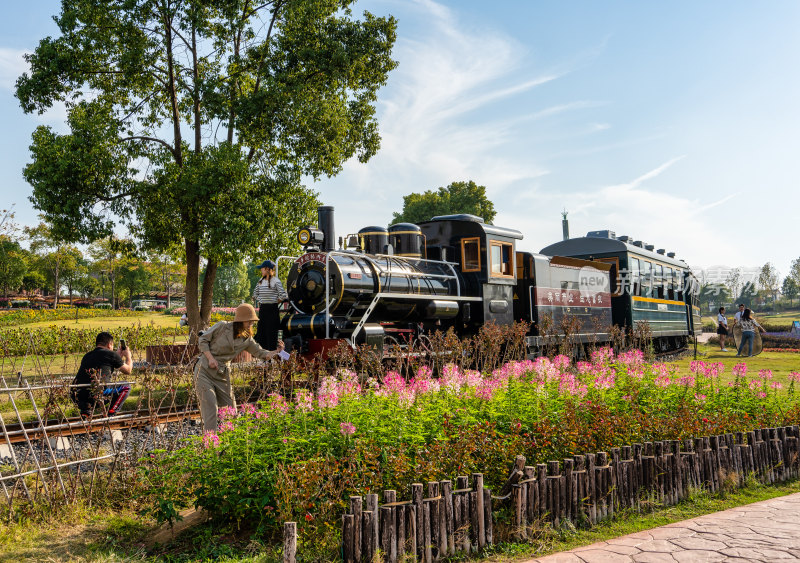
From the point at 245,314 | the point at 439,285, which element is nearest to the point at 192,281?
the point at 439,285

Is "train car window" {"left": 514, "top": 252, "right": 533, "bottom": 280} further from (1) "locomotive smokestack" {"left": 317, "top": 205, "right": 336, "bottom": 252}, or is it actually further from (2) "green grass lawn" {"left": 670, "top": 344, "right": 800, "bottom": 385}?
(1) "locomotive smokestack" {"left": 317, "top": 205, "right": 336, "bottom": 252}

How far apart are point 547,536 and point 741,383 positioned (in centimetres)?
491

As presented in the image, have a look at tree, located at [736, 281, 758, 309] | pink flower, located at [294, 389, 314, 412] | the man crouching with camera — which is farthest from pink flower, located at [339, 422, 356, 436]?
tree, located at [736, 281, 758, 309]

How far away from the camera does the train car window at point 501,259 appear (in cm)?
1388

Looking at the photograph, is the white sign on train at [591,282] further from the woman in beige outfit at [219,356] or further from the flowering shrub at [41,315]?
the flowering shrub at [41,315]

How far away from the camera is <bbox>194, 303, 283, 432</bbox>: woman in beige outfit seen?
7.01 meters

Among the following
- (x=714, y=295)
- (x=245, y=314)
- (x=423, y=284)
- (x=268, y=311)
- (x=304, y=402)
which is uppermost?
(x=714, y=295)

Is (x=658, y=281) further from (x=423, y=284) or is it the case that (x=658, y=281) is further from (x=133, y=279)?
(x=133, y=279)

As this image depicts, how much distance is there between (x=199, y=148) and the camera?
1889 centimetres

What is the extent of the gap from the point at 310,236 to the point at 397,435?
6894 mm

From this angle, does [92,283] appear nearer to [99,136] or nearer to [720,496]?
[99,136]

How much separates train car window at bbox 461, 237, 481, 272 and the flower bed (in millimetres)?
6550

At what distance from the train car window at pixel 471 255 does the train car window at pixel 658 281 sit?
1133 centimetres

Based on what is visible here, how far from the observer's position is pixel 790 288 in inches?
3524
